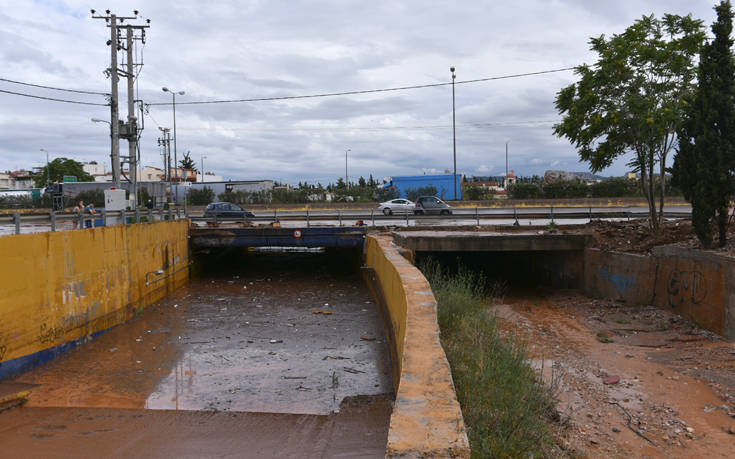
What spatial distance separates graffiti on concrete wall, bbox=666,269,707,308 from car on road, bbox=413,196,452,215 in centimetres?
2048

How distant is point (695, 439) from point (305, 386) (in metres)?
6.83

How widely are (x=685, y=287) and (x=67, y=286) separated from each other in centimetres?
1622

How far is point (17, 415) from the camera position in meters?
9.55

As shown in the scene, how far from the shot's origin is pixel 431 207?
3541 cm

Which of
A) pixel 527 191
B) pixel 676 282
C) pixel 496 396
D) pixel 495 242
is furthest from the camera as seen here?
pixel 527 191

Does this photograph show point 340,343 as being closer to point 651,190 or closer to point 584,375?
point 584,375

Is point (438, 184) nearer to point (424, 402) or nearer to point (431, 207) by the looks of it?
point (431, 207)

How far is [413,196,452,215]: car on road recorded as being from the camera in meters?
35.0

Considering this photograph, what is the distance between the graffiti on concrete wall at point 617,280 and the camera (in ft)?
55.5

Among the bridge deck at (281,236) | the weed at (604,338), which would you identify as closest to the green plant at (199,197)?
the bridge deck at (281,236)

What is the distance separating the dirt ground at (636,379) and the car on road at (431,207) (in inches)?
731

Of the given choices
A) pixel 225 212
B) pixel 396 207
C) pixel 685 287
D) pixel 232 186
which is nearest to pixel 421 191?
pixel 396 207

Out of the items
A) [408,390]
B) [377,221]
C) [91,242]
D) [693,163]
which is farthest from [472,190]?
[408,390]

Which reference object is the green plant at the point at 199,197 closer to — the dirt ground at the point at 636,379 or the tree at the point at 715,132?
the dirt ground at the point at 636,379
